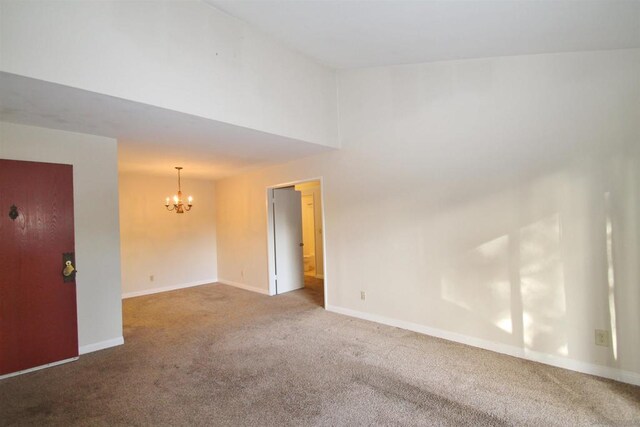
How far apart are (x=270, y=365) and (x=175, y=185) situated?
5.00 m

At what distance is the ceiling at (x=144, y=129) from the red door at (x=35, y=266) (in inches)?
23.0

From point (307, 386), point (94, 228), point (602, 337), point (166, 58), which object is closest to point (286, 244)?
point (94, 228)

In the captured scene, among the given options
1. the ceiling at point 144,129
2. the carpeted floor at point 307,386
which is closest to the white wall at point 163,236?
the ceiling at point 144,129

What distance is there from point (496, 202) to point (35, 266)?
4.65 meters

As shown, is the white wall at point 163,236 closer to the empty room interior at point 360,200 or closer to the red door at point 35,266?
the empty room interior at point 360,200

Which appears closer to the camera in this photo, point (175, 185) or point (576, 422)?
point (576, 422)

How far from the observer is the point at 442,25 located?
2.53m

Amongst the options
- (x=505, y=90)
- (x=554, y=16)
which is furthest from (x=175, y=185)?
(x=554, y=16)

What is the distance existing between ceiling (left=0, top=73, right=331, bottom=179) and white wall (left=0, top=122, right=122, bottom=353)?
0.68 ft

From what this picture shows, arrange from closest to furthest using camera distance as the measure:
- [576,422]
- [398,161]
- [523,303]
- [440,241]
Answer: [576,422], [523,303], [440,241], [398,161]

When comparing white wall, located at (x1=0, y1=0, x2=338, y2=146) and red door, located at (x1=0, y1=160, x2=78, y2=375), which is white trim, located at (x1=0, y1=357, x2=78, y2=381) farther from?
white wall, located at (x1=0, y1=0, x2=338, y2=146)

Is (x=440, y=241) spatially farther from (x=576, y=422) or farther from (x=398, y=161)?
(x=576, y=422)

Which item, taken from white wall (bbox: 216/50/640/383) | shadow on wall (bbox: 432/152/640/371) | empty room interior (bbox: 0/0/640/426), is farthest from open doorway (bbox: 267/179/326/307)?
shadow on wall (bbox: 432/152/640/371)

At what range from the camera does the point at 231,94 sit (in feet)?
9.93
